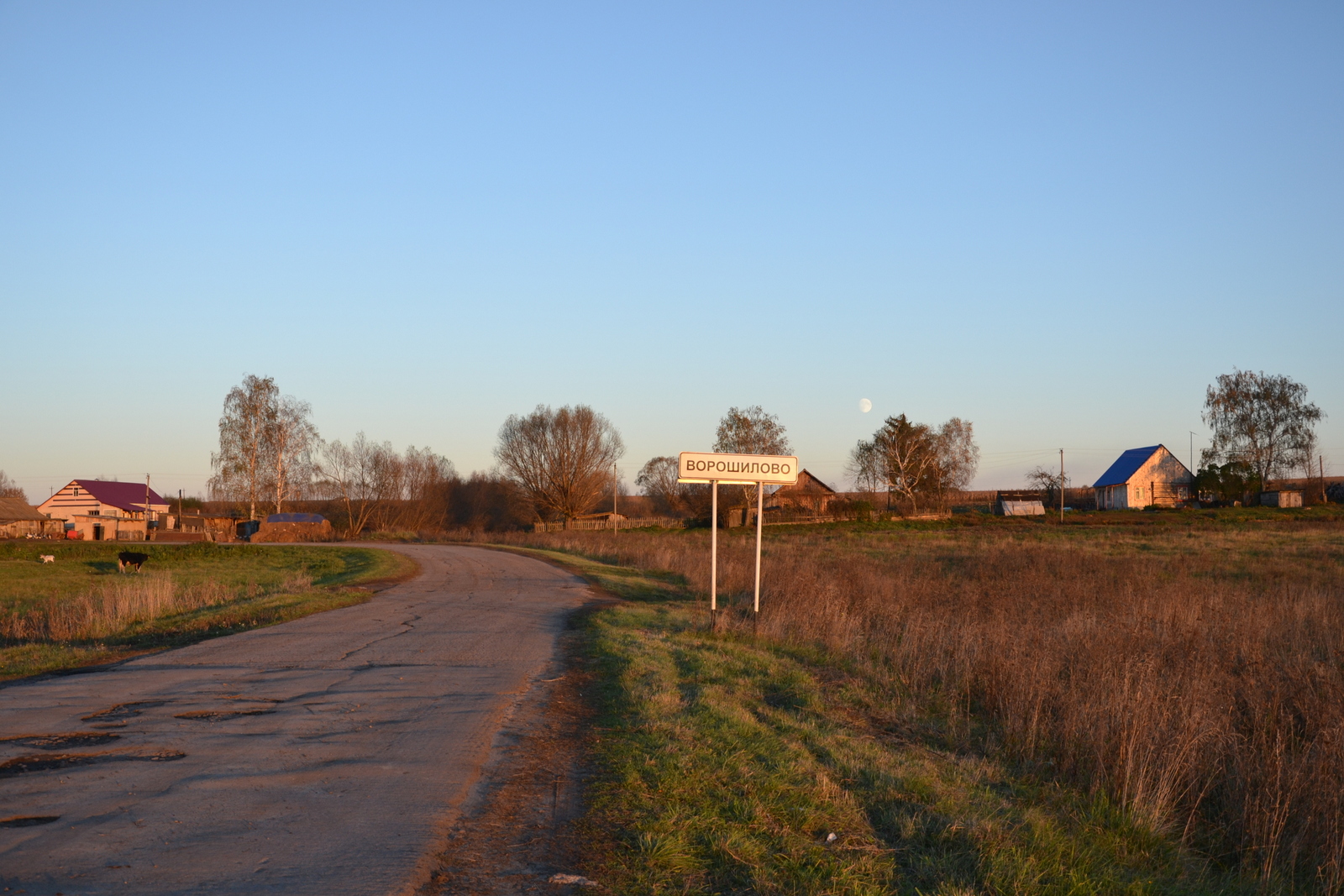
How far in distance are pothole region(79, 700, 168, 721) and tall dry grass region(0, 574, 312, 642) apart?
7394 millimetres

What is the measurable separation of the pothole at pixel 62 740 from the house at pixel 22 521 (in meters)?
84.8

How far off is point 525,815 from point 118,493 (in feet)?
337

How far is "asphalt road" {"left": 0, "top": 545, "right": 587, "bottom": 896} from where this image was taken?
470 cm

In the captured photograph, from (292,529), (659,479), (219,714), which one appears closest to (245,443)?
(292,529)

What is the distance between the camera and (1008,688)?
10375 millimetres

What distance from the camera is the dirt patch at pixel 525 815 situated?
15.5ft

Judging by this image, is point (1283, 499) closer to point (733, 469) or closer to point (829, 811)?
point (733, 469)

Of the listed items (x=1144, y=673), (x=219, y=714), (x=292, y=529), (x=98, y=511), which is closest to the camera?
(x=219, y=714)

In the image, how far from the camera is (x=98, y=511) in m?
87.1

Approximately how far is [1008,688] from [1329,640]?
7551 millimetres

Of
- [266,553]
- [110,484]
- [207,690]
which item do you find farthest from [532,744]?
[110,484]

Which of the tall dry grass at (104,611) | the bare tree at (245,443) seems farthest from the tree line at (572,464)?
the tall dry grass at (104,611)

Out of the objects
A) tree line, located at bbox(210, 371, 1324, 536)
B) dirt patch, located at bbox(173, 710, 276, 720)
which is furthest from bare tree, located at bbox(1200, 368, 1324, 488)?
dirt patch, located at bbox(173, 710, 276, 720)

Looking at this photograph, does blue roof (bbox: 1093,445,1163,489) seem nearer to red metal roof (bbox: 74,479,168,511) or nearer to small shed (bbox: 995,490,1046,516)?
small shed (bbox: 995,490,1046,516)
